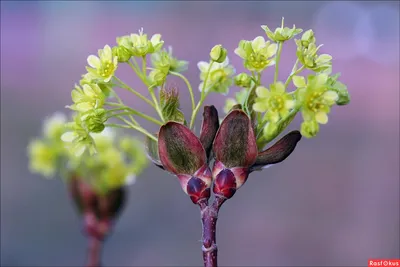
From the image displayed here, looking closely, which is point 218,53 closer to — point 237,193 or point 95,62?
point 95,62

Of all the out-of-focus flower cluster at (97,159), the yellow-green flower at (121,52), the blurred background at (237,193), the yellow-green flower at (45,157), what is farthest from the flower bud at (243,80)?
the blurred background at (237,193)

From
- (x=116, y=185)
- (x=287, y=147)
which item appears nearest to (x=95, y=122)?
(x=287, y=147)

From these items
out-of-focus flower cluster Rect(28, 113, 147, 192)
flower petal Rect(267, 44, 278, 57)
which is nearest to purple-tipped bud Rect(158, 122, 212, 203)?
flower petal Rect(267, 44, 278, 57)

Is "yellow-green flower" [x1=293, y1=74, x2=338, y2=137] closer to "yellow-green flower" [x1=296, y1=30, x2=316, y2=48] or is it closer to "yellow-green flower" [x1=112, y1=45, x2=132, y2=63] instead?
"yellow-green flower" [x1=296, y1=30, x2=316, y2=48]

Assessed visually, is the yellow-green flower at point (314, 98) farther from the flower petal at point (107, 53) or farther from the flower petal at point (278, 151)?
the flower petal at point (107, 53)

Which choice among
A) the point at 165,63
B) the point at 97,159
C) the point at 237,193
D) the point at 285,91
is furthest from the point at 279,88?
the point at 237,193

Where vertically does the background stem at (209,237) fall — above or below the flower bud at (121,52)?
below

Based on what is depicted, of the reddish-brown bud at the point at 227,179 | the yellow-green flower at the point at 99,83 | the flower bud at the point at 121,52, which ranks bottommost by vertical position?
the reddish-brown bud at the point at 227,179
